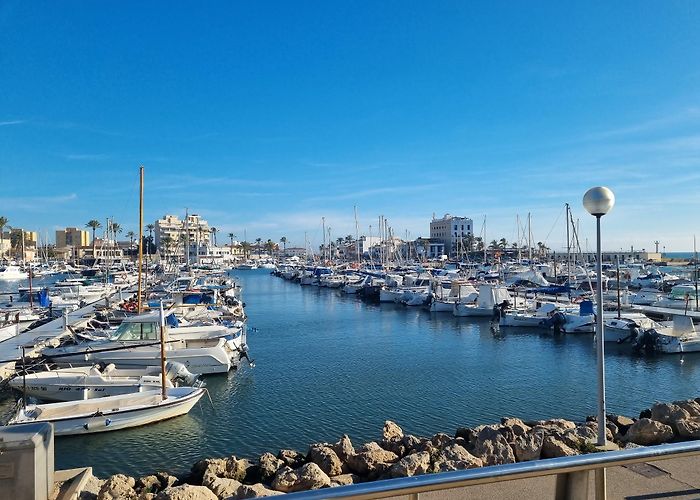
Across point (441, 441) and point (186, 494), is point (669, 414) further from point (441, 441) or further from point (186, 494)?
point (186, 494)

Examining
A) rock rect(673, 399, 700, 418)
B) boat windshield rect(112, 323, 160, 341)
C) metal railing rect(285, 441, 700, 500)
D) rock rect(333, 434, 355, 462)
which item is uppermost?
metal railing rect(285, 441, 700, 500)

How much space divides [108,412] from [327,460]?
8685 mm

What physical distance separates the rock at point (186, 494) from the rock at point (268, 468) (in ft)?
5.97

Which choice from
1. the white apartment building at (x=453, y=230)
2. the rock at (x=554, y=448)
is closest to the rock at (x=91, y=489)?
the rock at (x=554, y=448)

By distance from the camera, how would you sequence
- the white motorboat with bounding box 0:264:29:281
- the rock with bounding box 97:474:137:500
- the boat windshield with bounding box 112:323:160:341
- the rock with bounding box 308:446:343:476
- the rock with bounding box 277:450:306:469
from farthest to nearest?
1. the white motorboat with bounding box 0:264:29:281
2. the boat windshield with bounding box 112:323:160:341
3. the rock with bounding box 277:450:306:469
4. the rock with bounding box 308:446:343:476
5. the rock with bounding box 97:474:137:500

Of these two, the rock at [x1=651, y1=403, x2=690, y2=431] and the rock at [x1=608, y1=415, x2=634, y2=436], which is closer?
the rock at [x1=651, y1=403, x2=690, y2=431]

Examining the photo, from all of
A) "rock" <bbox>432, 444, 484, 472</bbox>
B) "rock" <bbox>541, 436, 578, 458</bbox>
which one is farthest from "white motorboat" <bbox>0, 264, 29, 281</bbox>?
"rock" <bbox>541, 436, 578, 458</bbox>

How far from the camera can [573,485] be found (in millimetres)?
3227

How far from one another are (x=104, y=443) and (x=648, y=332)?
97.9 ft

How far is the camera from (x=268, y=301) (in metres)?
65.8

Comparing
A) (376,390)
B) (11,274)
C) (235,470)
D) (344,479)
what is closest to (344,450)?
(344,479)

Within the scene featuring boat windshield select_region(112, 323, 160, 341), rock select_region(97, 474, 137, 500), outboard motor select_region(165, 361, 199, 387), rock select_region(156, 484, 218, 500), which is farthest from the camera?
boat windshield select_region(112, 323, 160, 341)

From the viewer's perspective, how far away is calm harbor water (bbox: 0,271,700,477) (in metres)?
15.9

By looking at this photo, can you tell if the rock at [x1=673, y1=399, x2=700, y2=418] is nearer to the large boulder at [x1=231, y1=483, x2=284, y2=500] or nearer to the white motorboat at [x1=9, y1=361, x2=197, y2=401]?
the large boulder at [x1=231, y1=483, x2=284, y2=500]
